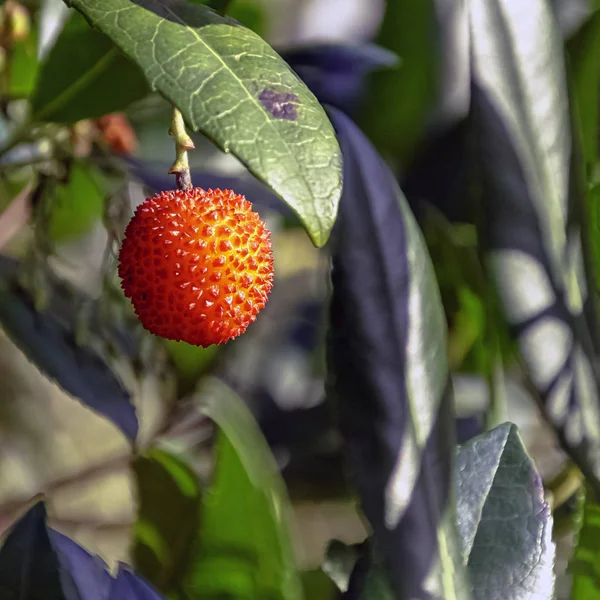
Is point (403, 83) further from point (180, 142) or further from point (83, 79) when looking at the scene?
point (180, 142)

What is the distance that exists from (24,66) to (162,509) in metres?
0.61

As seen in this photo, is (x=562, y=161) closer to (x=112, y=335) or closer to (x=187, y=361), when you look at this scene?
(x=112, y=335)

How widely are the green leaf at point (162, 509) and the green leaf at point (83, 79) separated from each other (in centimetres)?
36

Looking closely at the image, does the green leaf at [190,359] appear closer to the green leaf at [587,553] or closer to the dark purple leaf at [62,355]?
the dark purple leaf at [62,355]

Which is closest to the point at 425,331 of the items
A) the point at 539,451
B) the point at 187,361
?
the point at 187,361

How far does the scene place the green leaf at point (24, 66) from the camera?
89cm

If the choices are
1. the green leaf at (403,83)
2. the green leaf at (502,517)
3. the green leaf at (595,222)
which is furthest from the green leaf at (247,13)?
the green leaf at (502,517)

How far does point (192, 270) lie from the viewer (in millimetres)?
499

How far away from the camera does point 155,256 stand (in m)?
0.50

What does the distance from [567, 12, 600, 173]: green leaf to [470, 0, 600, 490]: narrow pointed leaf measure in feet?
0.81

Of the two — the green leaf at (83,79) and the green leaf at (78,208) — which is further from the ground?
the green leaf at (83,79)

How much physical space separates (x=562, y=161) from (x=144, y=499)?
552 mm

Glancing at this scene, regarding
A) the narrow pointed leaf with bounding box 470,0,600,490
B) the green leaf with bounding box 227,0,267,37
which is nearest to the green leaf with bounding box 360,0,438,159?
the green leaf with bounding box 227,0,267,37

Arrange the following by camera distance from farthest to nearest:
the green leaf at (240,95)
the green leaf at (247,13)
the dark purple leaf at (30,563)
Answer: the green leaf at (247,13) < the dark purple leaf at (30,563) < the green leaf at (240,95)
